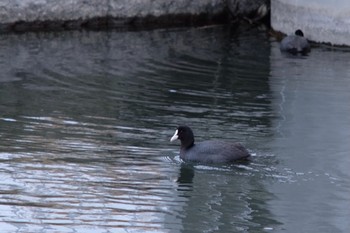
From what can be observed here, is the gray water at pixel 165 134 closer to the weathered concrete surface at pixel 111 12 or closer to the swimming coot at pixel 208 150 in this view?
the swimming coot at pixel 208 150

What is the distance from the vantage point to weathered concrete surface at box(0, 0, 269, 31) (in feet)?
76.4

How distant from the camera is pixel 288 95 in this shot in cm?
1683

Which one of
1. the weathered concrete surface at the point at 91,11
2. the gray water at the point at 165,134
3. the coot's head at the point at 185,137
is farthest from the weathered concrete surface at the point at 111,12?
the coot's head at the point at 185,137

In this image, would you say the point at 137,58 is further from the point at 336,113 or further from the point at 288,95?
the point at 336,113

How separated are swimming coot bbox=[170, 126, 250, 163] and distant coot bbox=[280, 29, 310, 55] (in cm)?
868

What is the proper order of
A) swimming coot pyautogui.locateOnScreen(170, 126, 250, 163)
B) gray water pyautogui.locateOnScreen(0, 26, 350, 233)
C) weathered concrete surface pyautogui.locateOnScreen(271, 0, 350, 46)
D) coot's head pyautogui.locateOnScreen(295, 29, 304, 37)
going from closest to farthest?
gray water pyautogui.locateOnScreen(0, 26, 350, 233), swimming coot pyautogui.locateOnScreen(170, 126, 250, 163), weathered concrete surface pyautogui.locateOnScreen(271, 0, 350, 46), coot's head pyautogui.locateOnScreen(295, 29, 304, 37)

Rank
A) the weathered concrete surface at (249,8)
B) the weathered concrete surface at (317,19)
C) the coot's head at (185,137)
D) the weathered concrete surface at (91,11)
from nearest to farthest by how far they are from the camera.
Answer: the coot's head at (185,137) → the weathered concrete surface at (317,19) → the weathered concrete surface at (91,11) → the weathered concrete surface at (249,8)

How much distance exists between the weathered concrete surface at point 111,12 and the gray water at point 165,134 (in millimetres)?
1064

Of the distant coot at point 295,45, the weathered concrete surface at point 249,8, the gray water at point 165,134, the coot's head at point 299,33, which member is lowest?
the gray water at point 165,134

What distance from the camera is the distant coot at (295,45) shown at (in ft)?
68.9

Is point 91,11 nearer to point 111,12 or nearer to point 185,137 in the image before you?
point 111,12

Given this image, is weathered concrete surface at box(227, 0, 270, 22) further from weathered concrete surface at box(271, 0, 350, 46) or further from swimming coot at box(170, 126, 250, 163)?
swimming coot at box(170, 126, 250, 163)

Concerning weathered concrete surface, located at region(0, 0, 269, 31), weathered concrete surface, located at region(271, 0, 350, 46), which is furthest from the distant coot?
Answer: weathered concrete surface, located at region(0, 0, 269, 31)

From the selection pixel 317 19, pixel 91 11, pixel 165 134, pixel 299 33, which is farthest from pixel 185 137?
pixel 91 11
